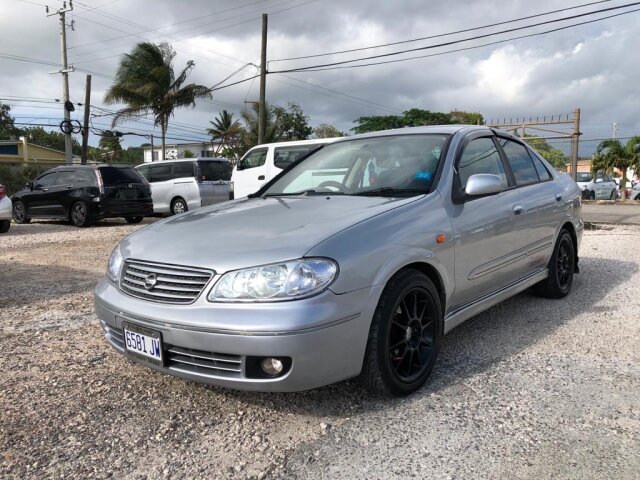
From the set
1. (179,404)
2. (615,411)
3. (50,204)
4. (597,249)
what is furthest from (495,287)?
(50,204)

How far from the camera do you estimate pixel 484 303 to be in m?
3.69

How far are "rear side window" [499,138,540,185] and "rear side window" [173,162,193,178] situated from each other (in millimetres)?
11189

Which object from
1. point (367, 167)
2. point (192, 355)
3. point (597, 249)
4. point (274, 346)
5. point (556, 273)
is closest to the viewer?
point (274, 346)

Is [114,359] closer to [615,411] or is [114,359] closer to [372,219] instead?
[372,219]

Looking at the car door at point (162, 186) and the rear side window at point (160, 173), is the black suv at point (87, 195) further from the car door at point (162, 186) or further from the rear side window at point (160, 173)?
the rear side window at point (160, 173)

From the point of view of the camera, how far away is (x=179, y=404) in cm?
287

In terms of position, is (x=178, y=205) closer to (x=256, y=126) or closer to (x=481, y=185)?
(x=481, y=185)

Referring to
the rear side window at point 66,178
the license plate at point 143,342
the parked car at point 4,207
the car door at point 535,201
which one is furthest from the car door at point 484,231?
the rear side window at point 66,178

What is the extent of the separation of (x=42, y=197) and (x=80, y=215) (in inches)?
56.5

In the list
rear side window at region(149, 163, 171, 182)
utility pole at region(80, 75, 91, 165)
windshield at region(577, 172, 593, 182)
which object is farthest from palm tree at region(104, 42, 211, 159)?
windshield at region(577, 172, 593, 182)

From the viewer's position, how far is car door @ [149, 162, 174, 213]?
14.7m

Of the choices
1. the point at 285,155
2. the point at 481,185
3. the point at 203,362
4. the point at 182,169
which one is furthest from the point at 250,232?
the point at 182,169

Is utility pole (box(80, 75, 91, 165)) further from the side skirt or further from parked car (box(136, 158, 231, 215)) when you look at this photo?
the side skirt

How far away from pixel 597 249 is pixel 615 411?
19.9 feet
